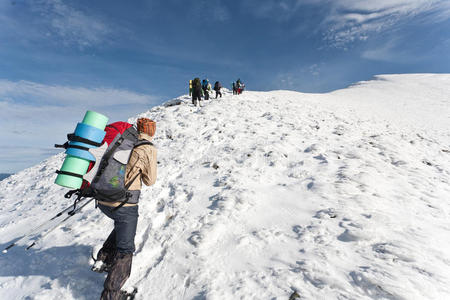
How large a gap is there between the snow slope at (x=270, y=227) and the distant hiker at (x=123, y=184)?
0.63 m

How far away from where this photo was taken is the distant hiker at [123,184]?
255cm

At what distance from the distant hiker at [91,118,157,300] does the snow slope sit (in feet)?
2.07

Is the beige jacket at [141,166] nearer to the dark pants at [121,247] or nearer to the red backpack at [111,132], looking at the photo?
the dark pants at [121,247]

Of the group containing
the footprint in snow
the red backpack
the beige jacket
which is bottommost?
→ the footprint in snow

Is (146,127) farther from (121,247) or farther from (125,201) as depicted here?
(121,247)

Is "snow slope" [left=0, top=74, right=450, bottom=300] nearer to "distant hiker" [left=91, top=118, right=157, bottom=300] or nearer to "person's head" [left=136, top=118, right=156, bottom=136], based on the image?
"distant hiker" [left=91, top=118, right=157, bottom=300]

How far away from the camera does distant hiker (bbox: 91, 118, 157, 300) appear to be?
255cm

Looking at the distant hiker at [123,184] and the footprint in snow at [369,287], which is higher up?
the distant hiker at [123,184]

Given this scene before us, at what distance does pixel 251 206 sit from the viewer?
4.69 meters

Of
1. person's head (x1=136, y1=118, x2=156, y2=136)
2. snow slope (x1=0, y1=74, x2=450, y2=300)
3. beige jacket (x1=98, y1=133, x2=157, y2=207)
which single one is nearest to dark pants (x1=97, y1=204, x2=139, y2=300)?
beige jacket (x1=98, y1=133, x2=157, y2=207)

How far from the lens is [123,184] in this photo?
266cm

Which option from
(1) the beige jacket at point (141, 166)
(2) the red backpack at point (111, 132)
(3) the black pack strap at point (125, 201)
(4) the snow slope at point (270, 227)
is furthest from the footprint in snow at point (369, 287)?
(2) the red backpack at point (111, 132)

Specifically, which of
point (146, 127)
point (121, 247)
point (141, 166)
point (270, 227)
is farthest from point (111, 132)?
point (270, 227)

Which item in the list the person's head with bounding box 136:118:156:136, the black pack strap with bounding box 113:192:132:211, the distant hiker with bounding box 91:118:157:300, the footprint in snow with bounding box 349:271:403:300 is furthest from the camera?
the person's head with bounding box 136:118:156:136
